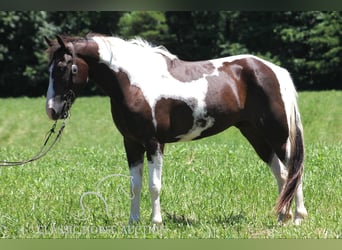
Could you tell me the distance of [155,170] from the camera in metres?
5.42

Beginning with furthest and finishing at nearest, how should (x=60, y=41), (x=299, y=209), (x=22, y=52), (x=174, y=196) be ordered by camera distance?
(x=22, y=52)
(x=174, y=196)
(x=299, y=209)
(x=60, y=41)

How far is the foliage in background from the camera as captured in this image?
2177 cm

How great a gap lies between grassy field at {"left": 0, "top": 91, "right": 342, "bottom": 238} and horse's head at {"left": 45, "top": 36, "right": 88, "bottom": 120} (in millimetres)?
896

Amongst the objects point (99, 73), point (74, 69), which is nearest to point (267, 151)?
point (99, 73)

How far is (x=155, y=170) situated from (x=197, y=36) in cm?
1938

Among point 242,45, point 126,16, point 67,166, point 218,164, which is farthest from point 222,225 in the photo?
point 242,45

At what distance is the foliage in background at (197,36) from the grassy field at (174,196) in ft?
37.1

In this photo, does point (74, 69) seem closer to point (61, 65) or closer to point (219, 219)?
point (61, 65)

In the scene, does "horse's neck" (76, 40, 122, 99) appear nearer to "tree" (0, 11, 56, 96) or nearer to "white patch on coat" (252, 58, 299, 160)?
"white patch on coat" (252, 58, 299, 160)

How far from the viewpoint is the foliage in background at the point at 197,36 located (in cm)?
2177

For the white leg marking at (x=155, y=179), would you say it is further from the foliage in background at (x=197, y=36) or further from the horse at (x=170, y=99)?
the foliage in background at (x=197, y=36)

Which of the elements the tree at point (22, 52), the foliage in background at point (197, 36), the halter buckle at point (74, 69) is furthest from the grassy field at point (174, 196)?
the tree at point (22, 52)

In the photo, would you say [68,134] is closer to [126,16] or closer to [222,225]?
[126,16]

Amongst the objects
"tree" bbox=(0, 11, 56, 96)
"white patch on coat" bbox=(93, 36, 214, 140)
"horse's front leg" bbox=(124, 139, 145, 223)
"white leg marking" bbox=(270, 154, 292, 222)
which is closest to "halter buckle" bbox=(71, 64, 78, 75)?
"white patch on coat" bbox=(93, 36, 214, 140)
